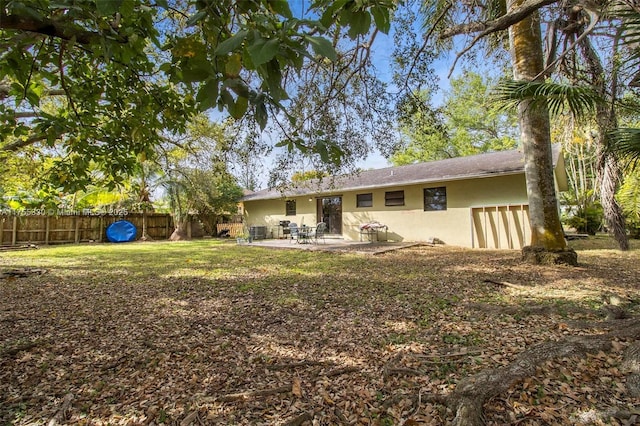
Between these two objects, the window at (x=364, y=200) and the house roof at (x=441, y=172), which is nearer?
the house roof at (x=441, y=172)

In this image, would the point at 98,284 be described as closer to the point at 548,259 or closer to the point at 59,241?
the point at 548,259

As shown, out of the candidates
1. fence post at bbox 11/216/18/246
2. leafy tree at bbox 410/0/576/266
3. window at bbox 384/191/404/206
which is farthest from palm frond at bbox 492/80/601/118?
fence post at bbox 11/216/18/246

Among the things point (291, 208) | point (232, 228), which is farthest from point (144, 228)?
point (291, 208)

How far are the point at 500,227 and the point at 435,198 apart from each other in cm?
251

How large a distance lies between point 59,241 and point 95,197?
3855 millimetres

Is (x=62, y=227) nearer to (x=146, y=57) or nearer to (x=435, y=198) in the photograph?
(x=146, y=57)

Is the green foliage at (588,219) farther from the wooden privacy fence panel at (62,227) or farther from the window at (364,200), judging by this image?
the wooden privacy fence panel at (62,227)

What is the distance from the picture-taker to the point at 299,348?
3020 millimetres

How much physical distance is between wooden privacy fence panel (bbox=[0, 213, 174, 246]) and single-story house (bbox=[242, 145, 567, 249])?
32.4 feet

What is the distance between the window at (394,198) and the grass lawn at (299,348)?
7.24m

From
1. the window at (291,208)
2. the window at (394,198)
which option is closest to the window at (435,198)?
the window at (394,198)

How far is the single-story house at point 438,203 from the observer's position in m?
10.2

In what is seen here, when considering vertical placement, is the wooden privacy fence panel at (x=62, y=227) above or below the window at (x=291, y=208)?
below

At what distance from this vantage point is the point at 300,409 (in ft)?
6.88
